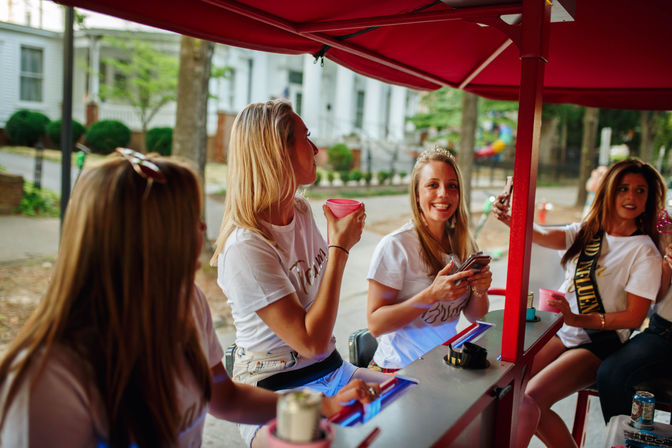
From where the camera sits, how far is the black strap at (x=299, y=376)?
7.30 feet

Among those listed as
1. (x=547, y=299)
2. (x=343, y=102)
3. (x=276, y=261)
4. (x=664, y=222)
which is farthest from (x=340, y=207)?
(x=343, y=102)

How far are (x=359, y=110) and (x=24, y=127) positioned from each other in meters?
17.3

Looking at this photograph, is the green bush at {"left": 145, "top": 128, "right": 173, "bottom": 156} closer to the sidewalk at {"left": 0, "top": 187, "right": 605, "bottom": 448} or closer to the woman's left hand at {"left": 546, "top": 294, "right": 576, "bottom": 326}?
the sidewalk at {"left": 0, "top": 187, "right": 605, "bottom": 448}

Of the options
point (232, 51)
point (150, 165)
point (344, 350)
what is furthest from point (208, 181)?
point (150, 165)

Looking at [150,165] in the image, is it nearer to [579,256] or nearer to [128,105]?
[579,256]

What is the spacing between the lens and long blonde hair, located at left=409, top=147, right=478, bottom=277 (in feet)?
9.98

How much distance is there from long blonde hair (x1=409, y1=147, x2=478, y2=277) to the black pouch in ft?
3.02

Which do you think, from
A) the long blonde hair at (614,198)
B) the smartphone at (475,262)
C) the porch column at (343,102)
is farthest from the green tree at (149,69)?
the smartphone at (475,262)

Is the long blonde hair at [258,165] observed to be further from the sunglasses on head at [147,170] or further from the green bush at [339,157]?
the green bush at [339,157]

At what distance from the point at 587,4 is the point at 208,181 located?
54.2 ft

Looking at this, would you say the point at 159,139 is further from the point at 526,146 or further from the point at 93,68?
the point at 526,146

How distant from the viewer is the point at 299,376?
2295 millimetres

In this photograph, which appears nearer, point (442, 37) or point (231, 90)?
point (442, 37)

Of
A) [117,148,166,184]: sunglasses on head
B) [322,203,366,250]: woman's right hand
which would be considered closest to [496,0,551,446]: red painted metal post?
[322,203,366,250]: woman's right hand
